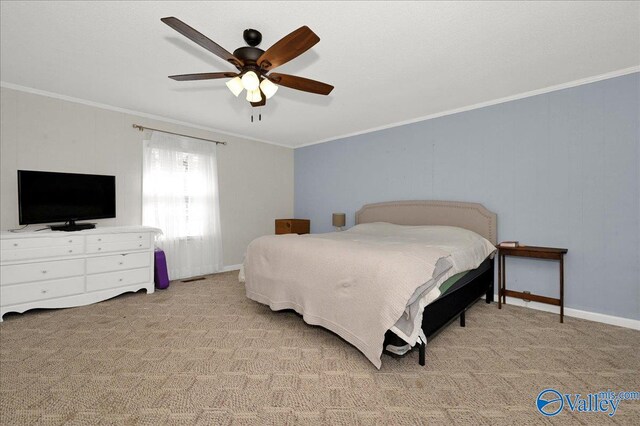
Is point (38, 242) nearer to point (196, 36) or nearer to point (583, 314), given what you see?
point (196, 36)

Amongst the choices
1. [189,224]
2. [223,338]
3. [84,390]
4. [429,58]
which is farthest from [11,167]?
[429,58]

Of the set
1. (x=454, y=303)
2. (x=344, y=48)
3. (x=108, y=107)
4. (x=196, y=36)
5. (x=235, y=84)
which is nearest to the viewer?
(x=196, y=36)

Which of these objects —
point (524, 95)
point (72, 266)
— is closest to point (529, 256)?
point (524, 95)

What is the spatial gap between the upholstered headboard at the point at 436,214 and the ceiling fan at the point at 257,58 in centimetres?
272

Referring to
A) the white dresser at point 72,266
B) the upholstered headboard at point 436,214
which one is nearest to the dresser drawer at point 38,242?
the white dresser at point 72,266

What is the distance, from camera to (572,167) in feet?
10.7

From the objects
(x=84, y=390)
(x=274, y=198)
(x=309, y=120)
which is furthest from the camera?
(x=274, y=198)

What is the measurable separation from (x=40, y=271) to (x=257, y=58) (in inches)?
139

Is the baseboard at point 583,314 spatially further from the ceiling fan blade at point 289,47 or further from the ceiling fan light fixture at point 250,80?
the ceiling fan light fixture at point 250,80

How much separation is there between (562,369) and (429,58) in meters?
2.95

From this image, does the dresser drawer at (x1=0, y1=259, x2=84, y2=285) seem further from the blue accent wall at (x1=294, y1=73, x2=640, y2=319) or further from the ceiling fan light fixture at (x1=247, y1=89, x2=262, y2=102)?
the blue accent wall at (x1=294, y1=73, x2=640, y2=319)

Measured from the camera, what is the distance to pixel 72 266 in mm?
3395

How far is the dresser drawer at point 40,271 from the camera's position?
3.02m

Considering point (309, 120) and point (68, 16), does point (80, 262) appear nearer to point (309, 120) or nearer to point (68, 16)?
point (68, 16)
